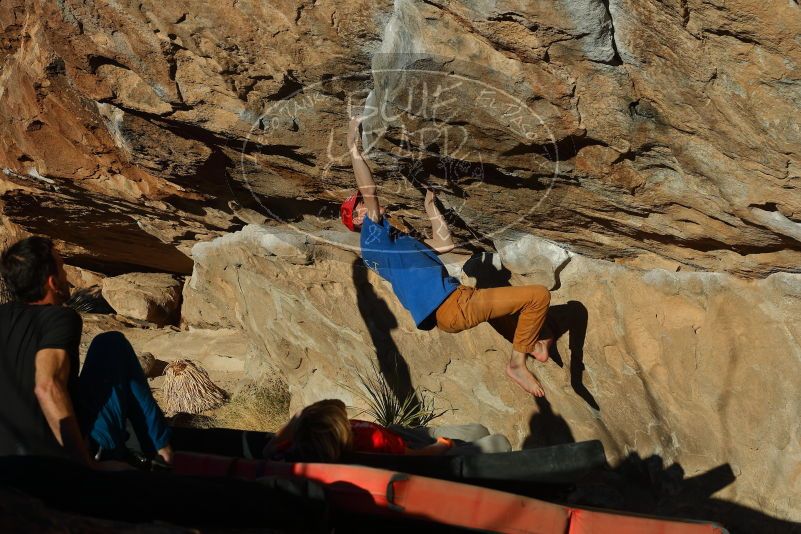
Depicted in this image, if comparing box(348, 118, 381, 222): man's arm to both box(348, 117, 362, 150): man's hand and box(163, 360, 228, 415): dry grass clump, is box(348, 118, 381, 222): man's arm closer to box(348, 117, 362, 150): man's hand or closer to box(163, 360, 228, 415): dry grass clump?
box(348, 117, 362, 150): man's hand

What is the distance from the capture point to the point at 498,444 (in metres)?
4.55

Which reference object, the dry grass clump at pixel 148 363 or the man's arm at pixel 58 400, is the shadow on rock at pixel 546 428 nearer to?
the man's arm at pixel 58 400

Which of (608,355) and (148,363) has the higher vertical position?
(608,355)

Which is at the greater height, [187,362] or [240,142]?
[240,142]

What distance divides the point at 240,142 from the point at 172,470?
7.23 ft

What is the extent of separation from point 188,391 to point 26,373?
17.5 ft

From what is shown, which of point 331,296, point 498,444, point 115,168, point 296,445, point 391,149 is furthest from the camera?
point 331,296

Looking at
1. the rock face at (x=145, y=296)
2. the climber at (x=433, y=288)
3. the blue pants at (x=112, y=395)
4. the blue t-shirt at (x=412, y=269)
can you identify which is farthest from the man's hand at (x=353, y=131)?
the rock face at (x=145, y=296)

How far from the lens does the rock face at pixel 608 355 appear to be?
4652 mm

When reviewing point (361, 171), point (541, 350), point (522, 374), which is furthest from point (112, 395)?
point (541, 350)

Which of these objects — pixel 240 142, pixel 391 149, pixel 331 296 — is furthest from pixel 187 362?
pixel 391 149

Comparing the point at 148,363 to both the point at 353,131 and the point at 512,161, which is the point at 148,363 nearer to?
the point at 353,131

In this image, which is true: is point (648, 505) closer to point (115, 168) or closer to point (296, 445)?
point (296, 445)

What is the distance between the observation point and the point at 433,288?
5.10 m
